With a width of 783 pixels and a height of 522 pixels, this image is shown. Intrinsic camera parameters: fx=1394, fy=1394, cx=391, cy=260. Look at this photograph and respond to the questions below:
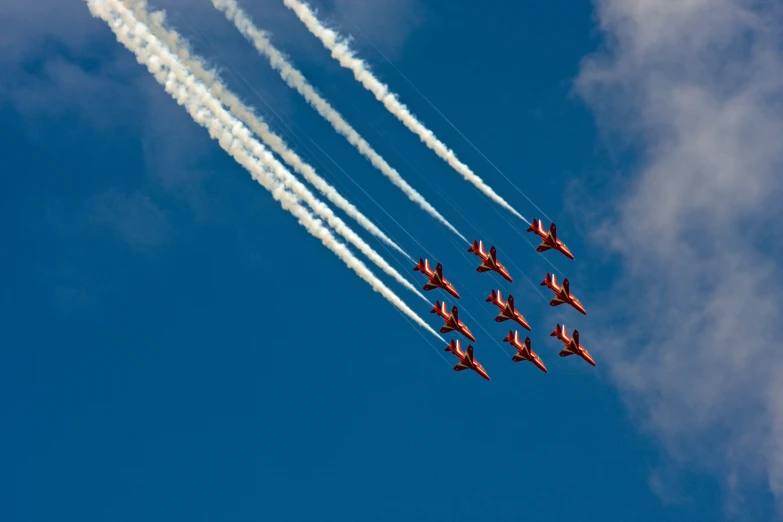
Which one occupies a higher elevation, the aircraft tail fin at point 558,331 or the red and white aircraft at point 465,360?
the aircraft tail fin at point 558,331

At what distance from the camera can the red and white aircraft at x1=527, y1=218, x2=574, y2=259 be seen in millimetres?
68688

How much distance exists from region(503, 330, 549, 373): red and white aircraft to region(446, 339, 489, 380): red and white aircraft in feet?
8.89

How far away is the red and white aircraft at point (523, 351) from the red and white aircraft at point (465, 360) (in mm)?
2709

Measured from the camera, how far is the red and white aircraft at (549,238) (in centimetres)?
6869

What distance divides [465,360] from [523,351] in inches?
145

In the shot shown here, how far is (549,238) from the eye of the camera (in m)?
69.0

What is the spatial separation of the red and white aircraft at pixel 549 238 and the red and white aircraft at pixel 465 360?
6.48m

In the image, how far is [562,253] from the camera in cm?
6938

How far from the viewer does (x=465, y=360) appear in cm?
7025

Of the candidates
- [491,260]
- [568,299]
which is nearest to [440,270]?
[491,260]

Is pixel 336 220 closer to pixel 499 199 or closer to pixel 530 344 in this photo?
pixel 499 199

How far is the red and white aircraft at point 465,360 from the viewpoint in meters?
70.2

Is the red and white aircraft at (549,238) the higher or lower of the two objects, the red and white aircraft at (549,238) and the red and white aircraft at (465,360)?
the higher

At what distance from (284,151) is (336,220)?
4.03 m
